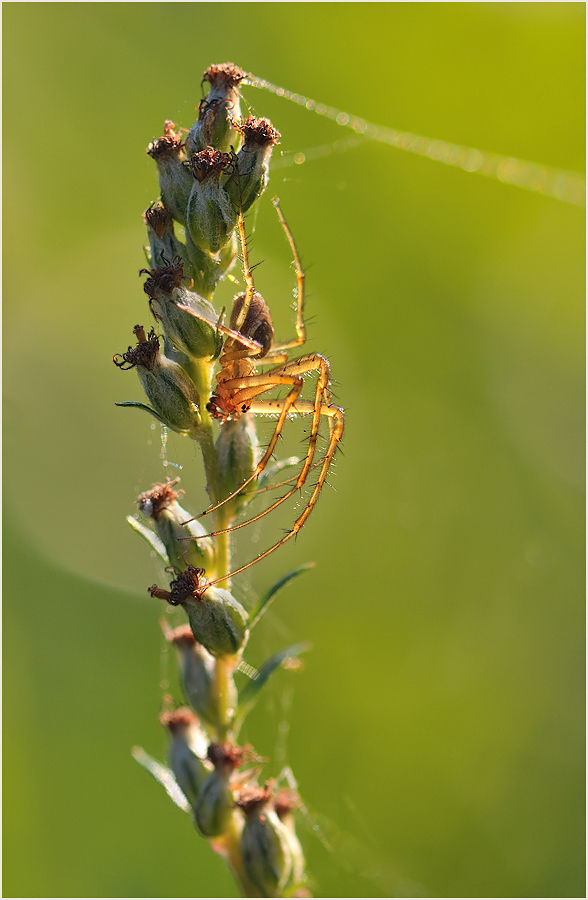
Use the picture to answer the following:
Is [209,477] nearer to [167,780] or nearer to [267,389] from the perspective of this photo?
[267,389]

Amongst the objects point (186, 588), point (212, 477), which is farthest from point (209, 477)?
point (186, 588)

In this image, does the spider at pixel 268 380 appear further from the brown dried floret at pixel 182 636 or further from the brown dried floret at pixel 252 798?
the brown dried floret at pixel 252 798

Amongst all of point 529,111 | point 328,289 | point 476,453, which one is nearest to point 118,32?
point 328,289

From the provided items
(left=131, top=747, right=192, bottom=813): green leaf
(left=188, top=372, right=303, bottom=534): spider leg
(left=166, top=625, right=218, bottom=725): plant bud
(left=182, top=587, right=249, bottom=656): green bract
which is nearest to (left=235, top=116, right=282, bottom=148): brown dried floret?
(left=188, top=372, right=303, bottom=534): spider leg

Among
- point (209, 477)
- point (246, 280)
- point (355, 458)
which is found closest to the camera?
point (209, 477)

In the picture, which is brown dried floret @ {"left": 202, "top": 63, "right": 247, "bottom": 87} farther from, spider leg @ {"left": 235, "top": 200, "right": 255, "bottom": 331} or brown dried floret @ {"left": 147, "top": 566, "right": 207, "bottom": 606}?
brown dried floret @ {"left": 147, "top": 566, "right": 207, "bottom": 606}

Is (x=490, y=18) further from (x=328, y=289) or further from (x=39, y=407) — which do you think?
(x=39, y=407)
